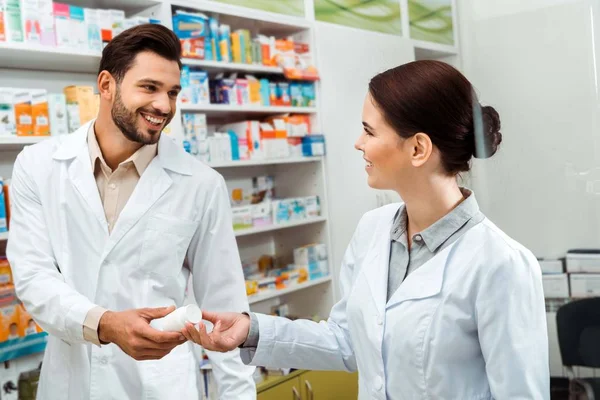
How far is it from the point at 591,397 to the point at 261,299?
1848mm

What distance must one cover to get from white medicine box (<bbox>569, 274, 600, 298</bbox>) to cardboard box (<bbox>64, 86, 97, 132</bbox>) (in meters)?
1.98

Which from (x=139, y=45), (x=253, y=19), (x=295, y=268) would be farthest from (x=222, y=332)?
(x=253, y=19)

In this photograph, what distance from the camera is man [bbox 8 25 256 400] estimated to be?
1.88 meters

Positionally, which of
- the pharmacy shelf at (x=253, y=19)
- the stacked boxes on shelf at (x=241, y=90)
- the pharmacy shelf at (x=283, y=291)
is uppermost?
the pharmacy shelf at (x=253, y=19)

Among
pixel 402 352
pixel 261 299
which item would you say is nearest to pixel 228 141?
pixel 261 299

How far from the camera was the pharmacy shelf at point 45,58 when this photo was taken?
2529 mm

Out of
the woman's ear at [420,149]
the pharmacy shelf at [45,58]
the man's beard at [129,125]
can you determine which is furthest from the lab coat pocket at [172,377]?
the pharmacy shelf at [45,58]

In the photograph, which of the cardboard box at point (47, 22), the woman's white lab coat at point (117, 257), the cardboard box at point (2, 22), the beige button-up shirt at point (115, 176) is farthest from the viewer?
the cardboard box at point (47, 22)

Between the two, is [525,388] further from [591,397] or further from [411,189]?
[591,397]

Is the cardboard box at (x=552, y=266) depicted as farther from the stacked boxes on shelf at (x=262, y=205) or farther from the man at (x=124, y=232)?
the stacked boxes on shelf at (x=262, y=205)

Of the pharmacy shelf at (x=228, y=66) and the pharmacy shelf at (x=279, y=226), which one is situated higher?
the pharmacy shelf at (x=228, y=66)

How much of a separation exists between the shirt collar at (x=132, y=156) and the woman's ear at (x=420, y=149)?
98 centimetres

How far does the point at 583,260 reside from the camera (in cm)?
194

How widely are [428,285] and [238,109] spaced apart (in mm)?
2320
